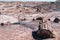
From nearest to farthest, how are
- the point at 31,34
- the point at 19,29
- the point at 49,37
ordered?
the point at 49,37
the point at 31,34
the point at 19,29

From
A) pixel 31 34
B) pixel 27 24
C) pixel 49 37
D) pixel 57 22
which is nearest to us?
pixel 49 37

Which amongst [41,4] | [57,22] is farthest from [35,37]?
[41,4]

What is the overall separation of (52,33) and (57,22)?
6222mm

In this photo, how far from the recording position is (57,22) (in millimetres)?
20438

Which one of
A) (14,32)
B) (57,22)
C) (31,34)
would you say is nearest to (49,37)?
(31,34)

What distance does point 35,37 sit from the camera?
14750 millimetres

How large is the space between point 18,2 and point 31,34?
2538 cm

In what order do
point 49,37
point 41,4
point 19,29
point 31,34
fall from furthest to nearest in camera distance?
point 41,4 → point 19,29 → point 31,34 → point 49,37

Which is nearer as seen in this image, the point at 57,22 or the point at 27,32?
the point at 27,32

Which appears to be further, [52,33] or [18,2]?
[18,2]

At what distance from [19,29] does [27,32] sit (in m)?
1.12

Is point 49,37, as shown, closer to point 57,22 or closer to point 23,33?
point 23,33

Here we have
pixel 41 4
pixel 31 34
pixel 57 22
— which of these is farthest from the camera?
pixel 41 4

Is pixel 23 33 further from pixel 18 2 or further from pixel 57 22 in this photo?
pixel 18 2
